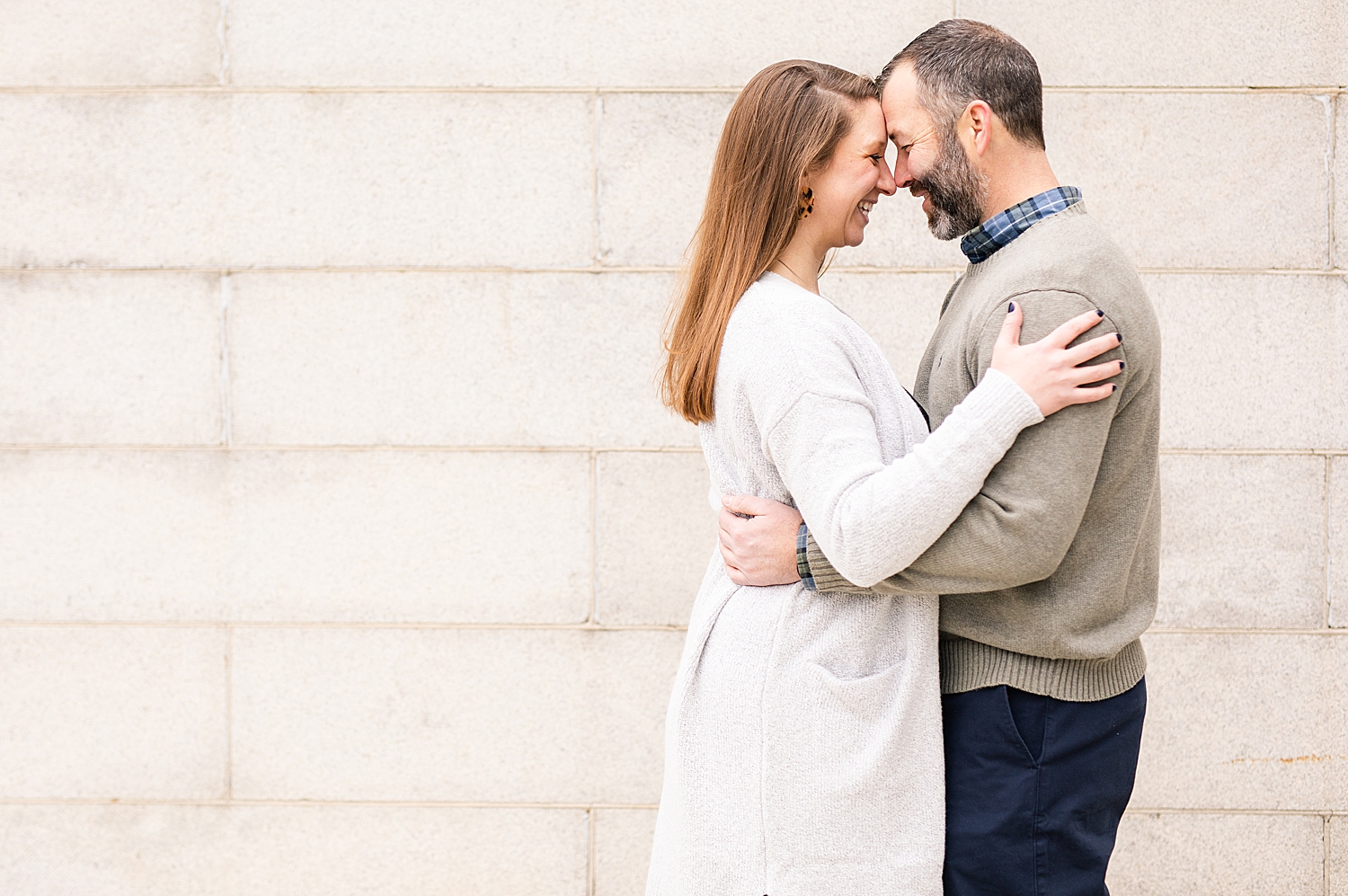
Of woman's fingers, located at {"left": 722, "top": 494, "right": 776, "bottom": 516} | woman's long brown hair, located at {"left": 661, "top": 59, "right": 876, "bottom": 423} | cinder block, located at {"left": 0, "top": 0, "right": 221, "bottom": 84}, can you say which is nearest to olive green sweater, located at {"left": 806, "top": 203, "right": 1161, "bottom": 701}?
woman's fingers, located at {"left": 722, "top": 494, "right": 776, "bottom": 516}

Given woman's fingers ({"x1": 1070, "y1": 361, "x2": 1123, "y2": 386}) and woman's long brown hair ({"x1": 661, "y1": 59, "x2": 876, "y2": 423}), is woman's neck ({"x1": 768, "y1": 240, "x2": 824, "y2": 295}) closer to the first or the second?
woman's long brown hair ({"x1": 661, "y1": 59, "x2": 876, "y2": 423})

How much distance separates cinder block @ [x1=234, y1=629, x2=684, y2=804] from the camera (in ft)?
8.95

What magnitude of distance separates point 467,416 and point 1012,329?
1.59 meters

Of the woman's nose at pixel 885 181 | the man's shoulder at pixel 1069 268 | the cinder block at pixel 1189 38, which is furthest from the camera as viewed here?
the cinder block at pixel 1189 38

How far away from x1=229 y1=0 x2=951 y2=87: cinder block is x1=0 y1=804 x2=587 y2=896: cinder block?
1887 mm

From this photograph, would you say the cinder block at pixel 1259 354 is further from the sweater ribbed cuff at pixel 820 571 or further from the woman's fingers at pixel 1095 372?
the sweater ribbed cuff at pixel 820 571

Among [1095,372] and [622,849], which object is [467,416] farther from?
[1095,372]

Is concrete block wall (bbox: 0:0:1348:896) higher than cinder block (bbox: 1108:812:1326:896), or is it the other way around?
concrete block wall (bbox: 0:0:1348:896)

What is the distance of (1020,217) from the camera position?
1707 mm

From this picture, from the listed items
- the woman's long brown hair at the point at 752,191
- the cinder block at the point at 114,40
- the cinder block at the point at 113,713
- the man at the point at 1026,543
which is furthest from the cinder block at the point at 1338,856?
the cinder block at the point at 114,40

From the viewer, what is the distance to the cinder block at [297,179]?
8.79ft

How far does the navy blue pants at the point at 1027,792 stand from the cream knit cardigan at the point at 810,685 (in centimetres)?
5

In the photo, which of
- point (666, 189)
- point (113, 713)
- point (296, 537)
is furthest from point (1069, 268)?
point (113, 713)

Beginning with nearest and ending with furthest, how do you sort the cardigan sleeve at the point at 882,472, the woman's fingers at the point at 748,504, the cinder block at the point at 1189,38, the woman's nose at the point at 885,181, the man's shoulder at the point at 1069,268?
the cardigan sleeve at the point at 882,472, the man's shoulder at the point at 1069,268, the woman's fingers at the point at 748,504, the woman's nose at the point at 885,181, the cinder block at the point at 1189,38
